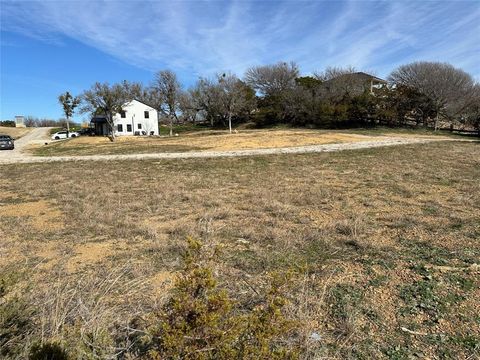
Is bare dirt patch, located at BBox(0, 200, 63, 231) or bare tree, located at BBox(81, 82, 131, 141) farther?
bare tree, located at BBox(81, 82, 131, 141)

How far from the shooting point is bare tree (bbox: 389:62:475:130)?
124 ft

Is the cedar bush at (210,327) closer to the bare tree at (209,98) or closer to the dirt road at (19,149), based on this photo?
the dirt road at (19,149)

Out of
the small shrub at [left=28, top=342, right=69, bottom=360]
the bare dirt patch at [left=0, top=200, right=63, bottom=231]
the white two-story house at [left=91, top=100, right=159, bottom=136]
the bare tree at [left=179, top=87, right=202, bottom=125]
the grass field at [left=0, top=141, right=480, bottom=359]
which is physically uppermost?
the bare tree at [left=179, top=87, right=202, bottom=125]

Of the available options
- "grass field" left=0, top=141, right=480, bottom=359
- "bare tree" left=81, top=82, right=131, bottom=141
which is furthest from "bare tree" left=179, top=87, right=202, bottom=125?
"grass field" left=0, top=141, right=480, bottom=359

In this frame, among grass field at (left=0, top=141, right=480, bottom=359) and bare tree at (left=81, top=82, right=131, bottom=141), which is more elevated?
bare tree at (left=81, top=82, right=131, bottom=141)

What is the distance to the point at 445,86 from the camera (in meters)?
37.7

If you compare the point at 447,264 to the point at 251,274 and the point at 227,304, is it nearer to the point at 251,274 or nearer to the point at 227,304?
the point at 251,274

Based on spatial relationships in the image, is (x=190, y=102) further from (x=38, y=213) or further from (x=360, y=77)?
(x=38, y=213)

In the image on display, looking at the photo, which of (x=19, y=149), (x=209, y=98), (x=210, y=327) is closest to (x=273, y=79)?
(x=209, y=98)

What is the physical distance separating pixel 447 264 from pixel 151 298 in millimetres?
3341

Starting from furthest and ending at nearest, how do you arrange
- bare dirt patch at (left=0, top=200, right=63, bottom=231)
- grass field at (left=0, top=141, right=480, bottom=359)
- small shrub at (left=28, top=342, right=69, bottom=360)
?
bare dirt patch at (left=0, top=200, right=63, bottom=231) → grass field at (left=0, top=141, right=480, bottom=359) → small shrub at (left=28, top=342, right=69, bottom=360)

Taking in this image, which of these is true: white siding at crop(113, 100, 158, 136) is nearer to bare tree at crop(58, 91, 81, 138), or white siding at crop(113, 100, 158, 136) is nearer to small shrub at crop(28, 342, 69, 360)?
bare tree at crop(58, 91, 81, 138)

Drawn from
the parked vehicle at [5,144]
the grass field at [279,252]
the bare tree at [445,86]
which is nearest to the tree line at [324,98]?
the bare tree at [445,86]

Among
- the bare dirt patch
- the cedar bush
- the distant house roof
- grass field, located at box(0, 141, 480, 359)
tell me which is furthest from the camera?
the distant house roof
